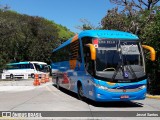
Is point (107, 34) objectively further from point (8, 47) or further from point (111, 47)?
point (8, 47)

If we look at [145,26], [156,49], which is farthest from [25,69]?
[156,49]

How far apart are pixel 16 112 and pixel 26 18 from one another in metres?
56.8

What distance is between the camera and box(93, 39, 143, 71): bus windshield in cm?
1429

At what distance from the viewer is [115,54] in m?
14.5

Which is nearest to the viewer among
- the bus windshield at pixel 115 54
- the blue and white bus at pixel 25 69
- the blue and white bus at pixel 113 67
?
the blue and white bus at pixel 113 67

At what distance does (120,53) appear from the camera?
14.6 m

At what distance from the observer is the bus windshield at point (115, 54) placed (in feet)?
46.9

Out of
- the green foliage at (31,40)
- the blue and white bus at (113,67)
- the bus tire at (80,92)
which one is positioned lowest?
the bus tire at (80,92)

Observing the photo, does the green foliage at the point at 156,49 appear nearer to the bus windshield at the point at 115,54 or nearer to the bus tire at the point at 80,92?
the bus tire at the point at 80,92

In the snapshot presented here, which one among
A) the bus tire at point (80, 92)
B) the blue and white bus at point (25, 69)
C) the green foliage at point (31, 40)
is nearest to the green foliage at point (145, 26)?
the bus tire at point (80, 92)

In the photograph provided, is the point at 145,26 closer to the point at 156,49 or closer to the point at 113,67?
the point at 156,49

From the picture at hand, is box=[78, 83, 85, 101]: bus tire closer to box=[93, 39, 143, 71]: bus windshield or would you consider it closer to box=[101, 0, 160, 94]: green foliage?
box=[93, 39, 143, 71]: bus windshield

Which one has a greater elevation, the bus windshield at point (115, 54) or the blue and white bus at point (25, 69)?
the bus windshield at point (115, 54)

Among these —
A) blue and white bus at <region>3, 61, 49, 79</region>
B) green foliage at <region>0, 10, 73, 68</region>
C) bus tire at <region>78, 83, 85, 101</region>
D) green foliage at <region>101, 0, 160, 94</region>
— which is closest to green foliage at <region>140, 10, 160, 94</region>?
green foliage at <region>101, 0, 160, 94</region>
